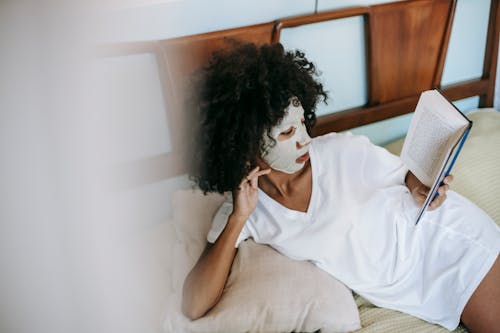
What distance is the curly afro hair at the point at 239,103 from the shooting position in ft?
2.48

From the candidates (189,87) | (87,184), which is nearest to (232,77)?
(189,87)

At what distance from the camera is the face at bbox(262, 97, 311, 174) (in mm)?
795

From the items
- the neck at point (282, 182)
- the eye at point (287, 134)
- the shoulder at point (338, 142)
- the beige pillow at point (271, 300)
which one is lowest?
the beige pillow at point (271, 300)

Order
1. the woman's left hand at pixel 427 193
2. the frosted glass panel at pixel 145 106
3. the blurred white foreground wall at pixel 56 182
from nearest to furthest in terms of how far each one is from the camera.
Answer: the blurred white foreground wall at pixel 56 182 → the frosted glass panel at pixel 145 106 → the woman's left hand at pixel 427 193

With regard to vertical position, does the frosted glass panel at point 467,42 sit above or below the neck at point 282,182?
above

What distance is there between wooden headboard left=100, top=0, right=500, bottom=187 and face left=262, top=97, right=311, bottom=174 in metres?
0.26

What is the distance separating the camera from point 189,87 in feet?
2.68

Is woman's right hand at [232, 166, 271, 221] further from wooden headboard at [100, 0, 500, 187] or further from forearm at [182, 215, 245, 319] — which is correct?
wooden headboard at [100, 0, 500, 187]

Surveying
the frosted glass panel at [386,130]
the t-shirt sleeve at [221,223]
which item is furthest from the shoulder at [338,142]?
the frosted glass panel at [386,130]

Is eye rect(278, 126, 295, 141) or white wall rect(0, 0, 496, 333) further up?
white wall rect(0, 0, 496, 333)

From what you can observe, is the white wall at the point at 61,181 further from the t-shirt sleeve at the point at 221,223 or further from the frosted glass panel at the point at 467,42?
the frosted glass panel at the point at 467,42

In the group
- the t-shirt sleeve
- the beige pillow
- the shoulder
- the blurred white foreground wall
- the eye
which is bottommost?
the beige pillow

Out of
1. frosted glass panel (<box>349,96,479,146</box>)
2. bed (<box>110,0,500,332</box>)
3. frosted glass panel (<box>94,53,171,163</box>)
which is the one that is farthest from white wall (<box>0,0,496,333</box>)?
frosted glass panel (<box>349,96,479,146</box>)

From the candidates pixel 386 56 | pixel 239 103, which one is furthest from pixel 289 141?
pixel 386 56
